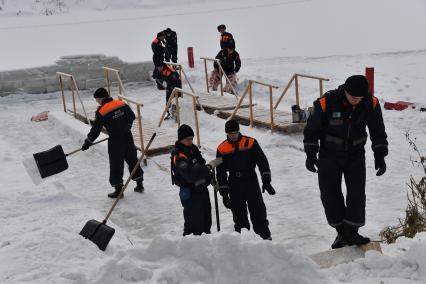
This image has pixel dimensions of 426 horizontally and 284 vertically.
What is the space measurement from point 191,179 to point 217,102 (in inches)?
281

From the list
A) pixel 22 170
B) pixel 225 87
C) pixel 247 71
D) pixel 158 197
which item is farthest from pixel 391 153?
pixel 247 71

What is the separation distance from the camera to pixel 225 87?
14633 millimetres

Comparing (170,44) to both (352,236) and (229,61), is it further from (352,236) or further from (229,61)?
(352,236)

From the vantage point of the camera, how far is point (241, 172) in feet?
17.9

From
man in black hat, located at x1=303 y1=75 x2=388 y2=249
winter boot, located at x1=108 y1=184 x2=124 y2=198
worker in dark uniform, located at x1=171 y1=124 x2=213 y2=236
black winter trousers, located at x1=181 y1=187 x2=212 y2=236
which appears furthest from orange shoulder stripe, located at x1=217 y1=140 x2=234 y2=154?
winter boot, located at x1=108 y1=184 x2=124 y2=198

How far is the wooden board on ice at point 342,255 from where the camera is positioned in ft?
15.1

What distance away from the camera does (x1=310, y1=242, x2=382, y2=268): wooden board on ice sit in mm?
4593

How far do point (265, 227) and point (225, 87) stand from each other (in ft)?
30.3

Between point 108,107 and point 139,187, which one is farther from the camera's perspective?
point 139,187

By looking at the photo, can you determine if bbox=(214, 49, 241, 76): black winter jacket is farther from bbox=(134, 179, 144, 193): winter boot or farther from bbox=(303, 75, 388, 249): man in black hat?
bbox=(303, 75, 388, 249): man in black hat

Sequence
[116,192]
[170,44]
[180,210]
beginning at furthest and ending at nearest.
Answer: [170,44], [116,192], [180,210]

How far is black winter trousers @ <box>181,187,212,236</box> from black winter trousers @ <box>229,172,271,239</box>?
0.28 metres

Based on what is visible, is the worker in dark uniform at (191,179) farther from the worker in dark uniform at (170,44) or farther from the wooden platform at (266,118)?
the worker in dark uniform at (170,44)

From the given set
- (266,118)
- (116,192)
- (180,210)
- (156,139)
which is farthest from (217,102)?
(180,210)
